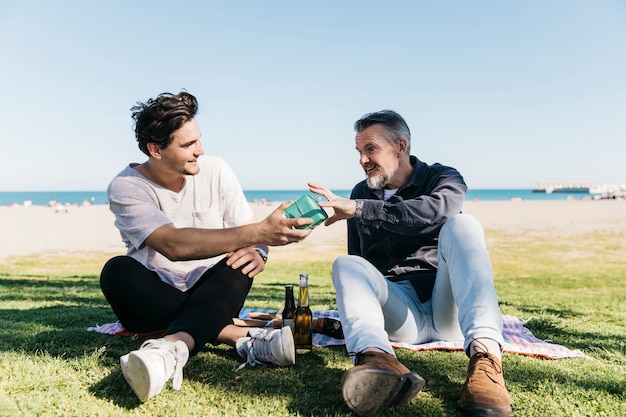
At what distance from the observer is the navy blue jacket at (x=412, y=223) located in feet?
10.8

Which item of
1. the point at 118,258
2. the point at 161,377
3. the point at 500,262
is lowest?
the point at 500,262

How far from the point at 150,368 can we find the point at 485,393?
4.95ft

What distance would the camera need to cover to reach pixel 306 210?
322 cm

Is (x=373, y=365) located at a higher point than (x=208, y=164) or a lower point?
lower

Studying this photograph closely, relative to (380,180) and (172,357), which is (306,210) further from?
(172,357)

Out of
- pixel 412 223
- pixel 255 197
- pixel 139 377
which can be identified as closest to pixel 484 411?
pixel 412 223

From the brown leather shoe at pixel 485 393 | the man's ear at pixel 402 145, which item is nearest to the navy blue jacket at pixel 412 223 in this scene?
the man's ear at pixel 402 145

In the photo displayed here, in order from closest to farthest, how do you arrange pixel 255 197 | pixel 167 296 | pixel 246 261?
1. pixel 167 296
2. pixel 246 261
3. pixel 255 197

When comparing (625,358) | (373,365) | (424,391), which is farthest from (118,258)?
(625,358)

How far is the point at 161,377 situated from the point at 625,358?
294 cm

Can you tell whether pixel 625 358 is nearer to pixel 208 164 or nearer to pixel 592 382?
pixel 592 382

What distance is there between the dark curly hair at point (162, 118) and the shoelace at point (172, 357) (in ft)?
4.61

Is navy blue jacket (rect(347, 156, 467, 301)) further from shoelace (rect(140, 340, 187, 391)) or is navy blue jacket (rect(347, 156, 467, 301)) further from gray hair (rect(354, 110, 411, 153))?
shoelace (rect(140, 340, 187, 391))

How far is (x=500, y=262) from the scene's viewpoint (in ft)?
44.1
